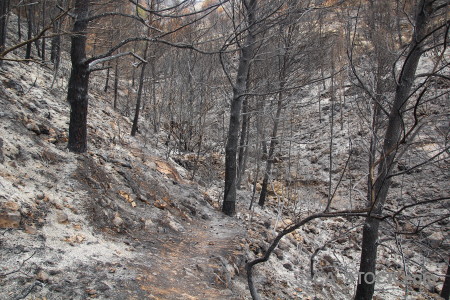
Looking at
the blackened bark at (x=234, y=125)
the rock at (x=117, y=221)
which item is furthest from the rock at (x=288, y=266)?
A: the rock at (x=117, y=221)

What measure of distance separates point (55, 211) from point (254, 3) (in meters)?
5.15

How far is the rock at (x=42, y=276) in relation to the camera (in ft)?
8.65

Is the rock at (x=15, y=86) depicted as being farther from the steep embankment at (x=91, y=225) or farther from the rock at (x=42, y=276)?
the rock at (x=42, y=276)

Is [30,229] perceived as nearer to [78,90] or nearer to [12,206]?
[12,206]

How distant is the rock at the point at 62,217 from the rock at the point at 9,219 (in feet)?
1.69

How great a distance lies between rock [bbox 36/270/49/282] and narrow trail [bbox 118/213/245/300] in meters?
0.72

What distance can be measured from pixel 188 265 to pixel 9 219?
2181 millimetres

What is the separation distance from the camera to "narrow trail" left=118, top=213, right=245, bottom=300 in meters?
3.27

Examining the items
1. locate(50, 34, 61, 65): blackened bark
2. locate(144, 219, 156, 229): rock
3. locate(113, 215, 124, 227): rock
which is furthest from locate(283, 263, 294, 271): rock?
locate(50, 34, 61, 65): blackened bark

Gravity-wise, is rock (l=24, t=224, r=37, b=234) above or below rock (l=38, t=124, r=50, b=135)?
below

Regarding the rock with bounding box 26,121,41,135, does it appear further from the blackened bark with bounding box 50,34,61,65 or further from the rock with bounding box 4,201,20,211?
the blackened bark with bounding box 50,34,61,65

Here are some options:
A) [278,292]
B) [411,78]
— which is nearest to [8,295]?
[278,292]

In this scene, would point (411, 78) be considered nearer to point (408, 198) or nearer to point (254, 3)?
point (254, 3)

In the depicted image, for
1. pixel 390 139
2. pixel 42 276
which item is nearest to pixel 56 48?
pixel 42 276
